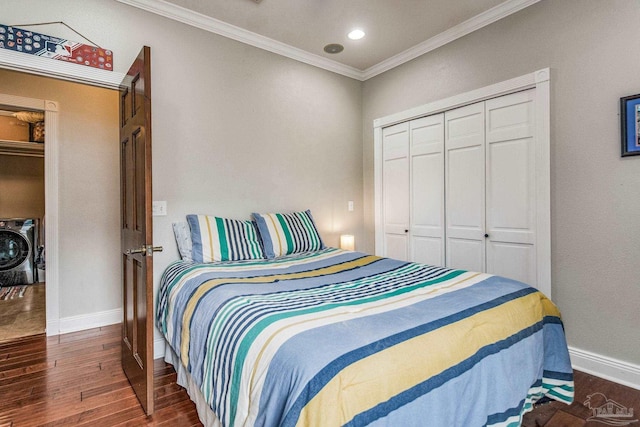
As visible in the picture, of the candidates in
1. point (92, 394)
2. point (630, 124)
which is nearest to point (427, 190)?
point (630, 124)

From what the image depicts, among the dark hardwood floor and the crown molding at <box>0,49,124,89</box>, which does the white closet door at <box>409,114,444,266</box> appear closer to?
the dark hardwood floor

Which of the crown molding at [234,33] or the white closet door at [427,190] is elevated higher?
the crown molding at [234,33]

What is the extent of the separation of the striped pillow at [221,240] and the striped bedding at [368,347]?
46 cm

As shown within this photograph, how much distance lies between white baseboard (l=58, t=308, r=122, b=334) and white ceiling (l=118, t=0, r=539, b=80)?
2808 mm

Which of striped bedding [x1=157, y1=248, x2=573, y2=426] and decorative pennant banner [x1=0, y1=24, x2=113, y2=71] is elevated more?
decorative pennant banner [x1=0, y1=24, x2=113, y2=71]

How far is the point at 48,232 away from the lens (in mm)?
3096

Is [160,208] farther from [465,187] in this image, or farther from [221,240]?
[465,187]

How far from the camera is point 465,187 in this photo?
119 inches

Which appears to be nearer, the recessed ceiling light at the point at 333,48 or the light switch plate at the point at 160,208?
the light switch plate at the point at 160,208

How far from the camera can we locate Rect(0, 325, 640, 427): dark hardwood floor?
180 cm

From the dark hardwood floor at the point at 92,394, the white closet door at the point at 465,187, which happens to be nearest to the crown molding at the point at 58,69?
the dark hardwood floor at the point at 92,394

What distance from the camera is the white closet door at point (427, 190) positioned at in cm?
324

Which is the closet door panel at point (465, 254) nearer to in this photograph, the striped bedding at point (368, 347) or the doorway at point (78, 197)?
the striped bedding at point (368, 347)

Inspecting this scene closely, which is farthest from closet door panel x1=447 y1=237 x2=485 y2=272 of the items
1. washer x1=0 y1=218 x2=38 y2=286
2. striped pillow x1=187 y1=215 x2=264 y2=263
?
washer x1=0 y1=218 x2=38 y2=286
